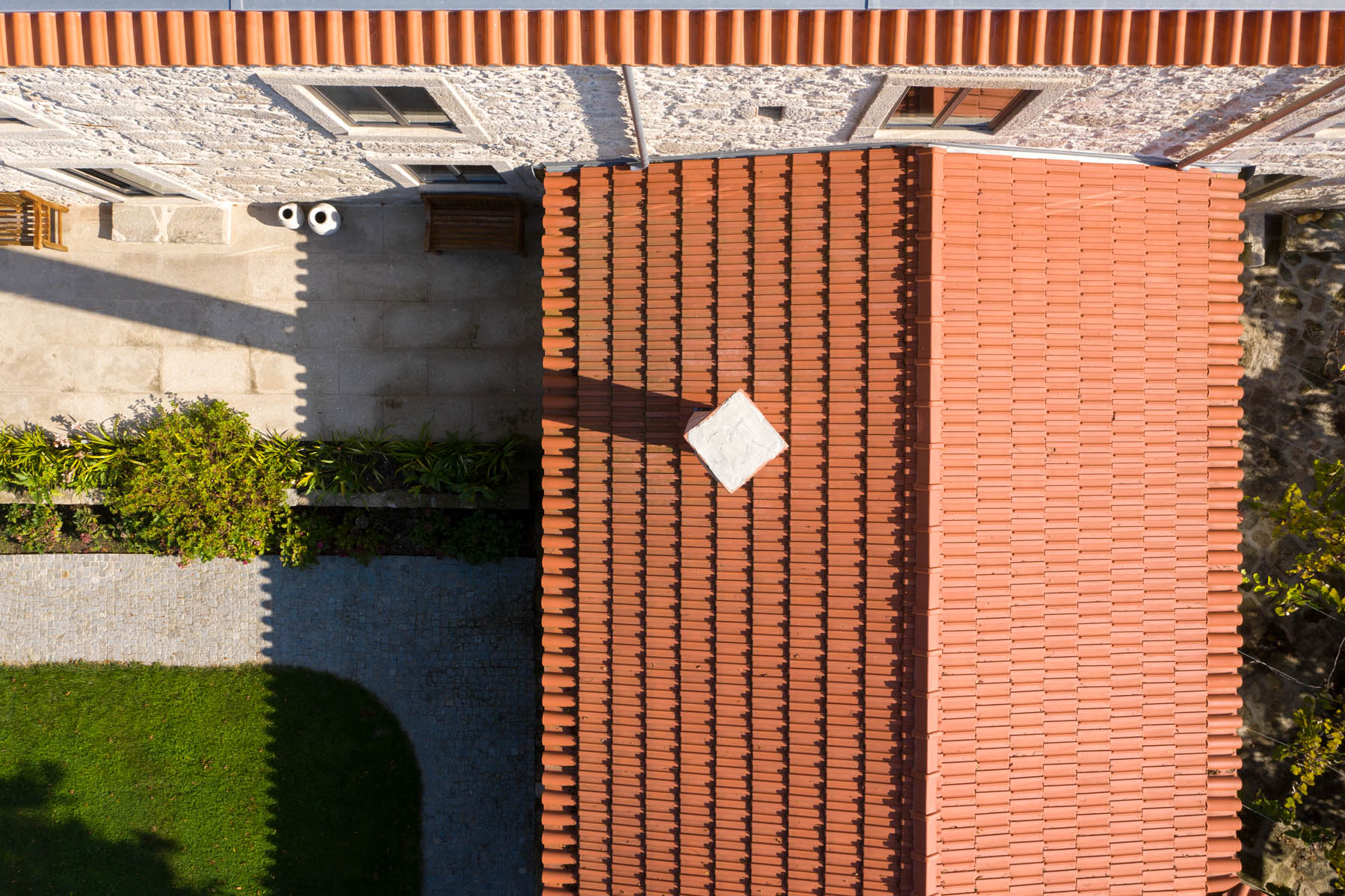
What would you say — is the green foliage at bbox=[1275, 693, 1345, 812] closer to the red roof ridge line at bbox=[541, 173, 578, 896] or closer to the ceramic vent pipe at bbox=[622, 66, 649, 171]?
the red roof ridge line at bbox=[541, 173, 578, 896]

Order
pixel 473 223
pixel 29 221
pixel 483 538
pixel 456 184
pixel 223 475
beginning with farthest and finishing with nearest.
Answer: pixel 29 221 → pixel 483 538 → pixel 473 223 → pixel 223 475 → pixel 456 184

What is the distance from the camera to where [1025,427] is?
726cm

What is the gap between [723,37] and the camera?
17.5 ft

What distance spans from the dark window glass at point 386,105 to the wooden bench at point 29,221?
725cm

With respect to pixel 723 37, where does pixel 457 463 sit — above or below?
below

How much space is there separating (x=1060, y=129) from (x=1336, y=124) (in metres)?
2.99

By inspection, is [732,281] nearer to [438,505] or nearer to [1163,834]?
[438,505]

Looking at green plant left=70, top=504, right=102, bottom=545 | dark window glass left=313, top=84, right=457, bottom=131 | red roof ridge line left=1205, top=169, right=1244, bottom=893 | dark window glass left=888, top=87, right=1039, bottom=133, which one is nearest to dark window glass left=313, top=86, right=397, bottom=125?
A: dark window glass left=313, top=84, right=457, bottom=131

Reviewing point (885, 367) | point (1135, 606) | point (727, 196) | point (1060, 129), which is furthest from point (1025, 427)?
point (727, 196)

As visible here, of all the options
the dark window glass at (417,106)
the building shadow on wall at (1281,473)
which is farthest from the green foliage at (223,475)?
the building shadow on wall at (1281,473)

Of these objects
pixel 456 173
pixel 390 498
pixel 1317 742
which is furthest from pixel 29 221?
pixel 1317 742

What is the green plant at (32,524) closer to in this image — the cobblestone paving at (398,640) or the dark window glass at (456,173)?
the cobblestone paving at (398,640)

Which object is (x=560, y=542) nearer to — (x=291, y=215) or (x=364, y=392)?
(x=364, y=392)

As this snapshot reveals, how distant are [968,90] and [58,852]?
678 inches
